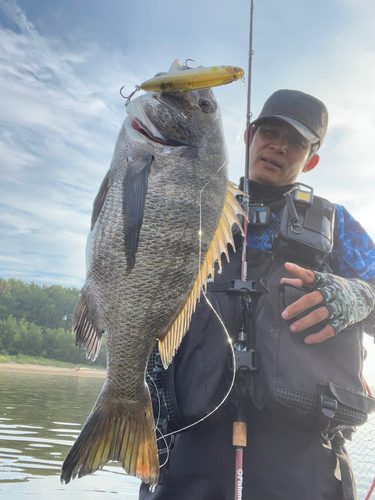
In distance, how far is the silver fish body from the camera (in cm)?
171

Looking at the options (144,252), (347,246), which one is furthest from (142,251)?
(347,246)

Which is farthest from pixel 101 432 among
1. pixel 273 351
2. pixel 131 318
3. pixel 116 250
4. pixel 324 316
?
pixel 324 316

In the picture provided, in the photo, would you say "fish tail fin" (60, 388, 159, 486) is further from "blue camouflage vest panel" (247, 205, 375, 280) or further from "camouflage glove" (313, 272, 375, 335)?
"blue camouflage vest panel" (247, 205, 375, 280)

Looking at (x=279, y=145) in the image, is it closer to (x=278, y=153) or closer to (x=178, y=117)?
(x=278, y=153)

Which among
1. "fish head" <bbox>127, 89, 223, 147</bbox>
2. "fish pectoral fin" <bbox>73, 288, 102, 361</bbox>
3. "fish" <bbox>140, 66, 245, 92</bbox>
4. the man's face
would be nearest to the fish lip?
the man's face

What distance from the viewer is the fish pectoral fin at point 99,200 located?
1.79 metres

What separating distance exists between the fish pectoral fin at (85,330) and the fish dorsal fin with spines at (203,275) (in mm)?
328

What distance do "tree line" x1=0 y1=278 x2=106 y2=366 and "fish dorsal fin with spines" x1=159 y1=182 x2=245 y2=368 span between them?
176 ft

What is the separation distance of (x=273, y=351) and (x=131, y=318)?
940 millimetres

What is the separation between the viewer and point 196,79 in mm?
1539

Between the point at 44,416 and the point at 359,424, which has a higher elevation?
the point at 359,424

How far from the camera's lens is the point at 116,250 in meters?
1.72

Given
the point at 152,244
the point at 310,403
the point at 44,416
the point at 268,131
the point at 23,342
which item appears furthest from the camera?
the point at 23,342

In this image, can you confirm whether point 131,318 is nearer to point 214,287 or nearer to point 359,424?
point 214,287
